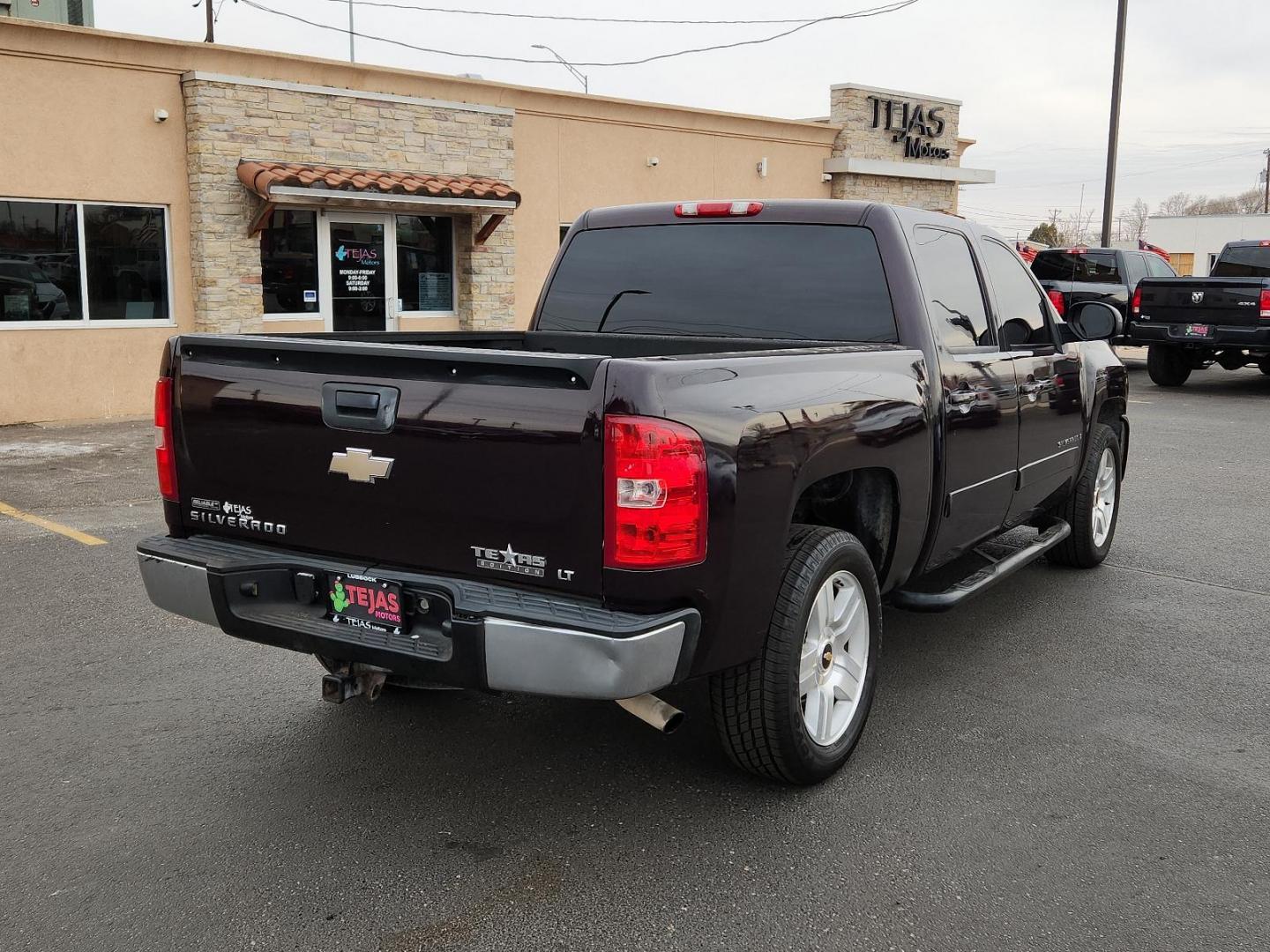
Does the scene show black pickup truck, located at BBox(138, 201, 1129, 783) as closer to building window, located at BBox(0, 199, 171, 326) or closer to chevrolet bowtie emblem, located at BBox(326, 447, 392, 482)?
chevrolet bowtie emblem, located at BBox(326, 447, 392, 482)

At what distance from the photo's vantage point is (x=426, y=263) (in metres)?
16.7

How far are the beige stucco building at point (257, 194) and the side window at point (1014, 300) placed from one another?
33.3 feet

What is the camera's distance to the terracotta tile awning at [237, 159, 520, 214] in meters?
13.9

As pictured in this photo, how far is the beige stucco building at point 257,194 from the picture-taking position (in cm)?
1313

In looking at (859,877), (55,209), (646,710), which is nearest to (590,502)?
(646,710)

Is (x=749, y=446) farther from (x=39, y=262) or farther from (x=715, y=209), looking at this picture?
(x=39, y=262)

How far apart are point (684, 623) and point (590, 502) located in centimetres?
42

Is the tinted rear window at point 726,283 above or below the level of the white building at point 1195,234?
below

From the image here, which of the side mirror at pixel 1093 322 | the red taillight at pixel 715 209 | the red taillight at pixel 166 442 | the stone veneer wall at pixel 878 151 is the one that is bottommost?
the red taillight at pixel 166 442

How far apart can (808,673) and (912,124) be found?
2180cm

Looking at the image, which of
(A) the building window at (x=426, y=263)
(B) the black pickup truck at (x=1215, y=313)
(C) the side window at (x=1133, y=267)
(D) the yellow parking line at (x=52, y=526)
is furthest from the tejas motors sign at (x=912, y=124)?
(D) the yellow parking line at (x=52, y=526)

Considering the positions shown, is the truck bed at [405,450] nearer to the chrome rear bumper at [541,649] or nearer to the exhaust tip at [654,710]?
the chrome rear bumper at [541,649]

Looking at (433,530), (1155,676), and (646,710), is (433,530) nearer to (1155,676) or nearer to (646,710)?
(646,710)

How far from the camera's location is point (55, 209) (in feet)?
43.5
